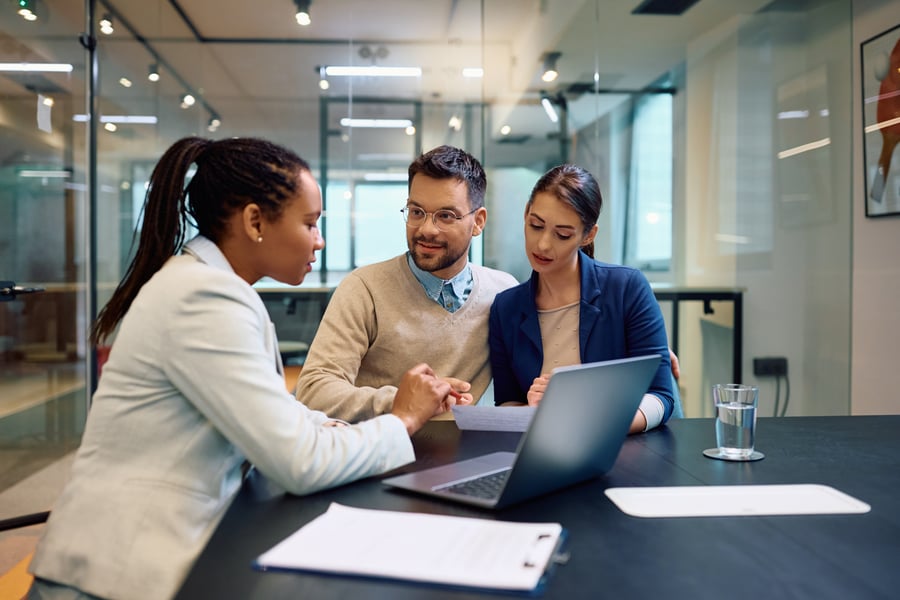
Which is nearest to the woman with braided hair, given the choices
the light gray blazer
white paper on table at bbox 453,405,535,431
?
the light gray blazer

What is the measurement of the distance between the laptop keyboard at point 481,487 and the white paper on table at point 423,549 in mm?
88

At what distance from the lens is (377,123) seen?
4027mm

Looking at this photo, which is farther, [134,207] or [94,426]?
[134,207]

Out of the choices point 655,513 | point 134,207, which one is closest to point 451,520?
point 655,513

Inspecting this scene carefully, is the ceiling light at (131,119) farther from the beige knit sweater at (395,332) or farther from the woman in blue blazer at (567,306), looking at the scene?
the woman in blue blazer at (567,306)

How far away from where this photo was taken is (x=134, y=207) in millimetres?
4270

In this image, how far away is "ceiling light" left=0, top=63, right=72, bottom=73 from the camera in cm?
305

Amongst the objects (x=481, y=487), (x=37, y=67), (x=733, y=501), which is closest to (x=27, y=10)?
(x=37, y=67)

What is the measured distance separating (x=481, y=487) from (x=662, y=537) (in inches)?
10.3

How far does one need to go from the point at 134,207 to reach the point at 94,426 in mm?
3566

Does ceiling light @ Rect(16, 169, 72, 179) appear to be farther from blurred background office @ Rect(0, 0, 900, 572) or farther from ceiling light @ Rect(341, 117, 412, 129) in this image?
ceiling light @ Rect(341, 117, 412, 129)

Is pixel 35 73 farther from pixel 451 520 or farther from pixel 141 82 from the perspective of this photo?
pixel 451 520

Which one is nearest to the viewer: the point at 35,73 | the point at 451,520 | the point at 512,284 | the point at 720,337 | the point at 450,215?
the point at 451,520

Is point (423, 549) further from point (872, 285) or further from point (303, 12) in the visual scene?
point (303, 12)
